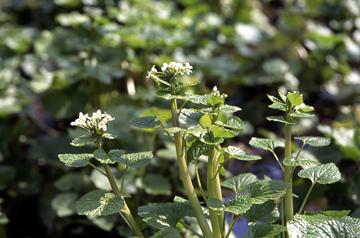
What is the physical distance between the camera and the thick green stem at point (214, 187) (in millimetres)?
1019

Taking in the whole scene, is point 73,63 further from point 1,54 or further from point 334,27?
point 334,27

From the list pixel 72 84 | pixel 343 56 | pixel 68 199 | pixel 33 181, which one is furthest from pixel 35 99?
pixel 343 56

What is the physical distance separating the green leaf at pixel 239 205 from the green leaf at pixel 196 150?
0.35 feet

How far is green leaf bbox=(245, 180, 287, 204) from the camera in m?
0.94

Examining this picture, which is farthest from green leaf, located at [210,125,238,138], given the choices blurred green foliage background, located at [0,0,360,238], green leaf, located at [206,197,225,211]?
blurred green foliage background, located at [0,0,360,238]

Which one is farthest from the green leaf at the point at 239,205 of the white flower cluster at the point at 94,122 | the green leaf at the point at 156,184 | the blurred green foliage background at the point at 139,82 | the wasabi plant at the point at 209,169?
the green leaf at the point at 156,184

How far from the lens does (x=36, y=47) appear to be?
2.37 m

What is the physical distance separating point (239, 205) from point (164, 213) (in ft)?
0.52

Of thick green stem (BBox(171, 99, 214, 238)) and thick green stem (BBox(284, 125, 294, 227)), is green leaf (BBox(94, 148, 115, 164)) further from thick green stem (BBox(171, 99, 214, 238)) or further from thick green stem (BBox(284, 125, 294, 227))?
thick green stem (BBox(284, 125, 294, 227))

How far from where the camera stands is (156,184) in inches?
61.9

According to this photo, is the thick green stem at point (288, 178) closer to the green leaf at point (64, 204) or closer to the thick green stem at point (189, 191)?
the thick green stem at point (189, 191)

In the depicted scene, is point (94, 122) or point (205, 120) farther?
point (205, 120)

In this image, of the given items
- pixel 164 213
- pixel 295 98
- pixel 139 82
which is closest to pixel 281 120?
pixel 295 98

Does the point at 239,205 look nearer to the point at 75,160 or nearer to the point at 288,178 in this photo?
the point at 288,178
